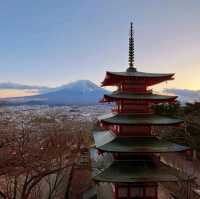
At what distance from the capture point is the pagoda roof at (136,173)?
10.4 metres

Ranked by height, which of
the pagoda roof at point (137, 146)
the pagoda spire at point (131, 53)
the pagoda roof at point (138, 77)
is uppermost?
the pagoda spire at point (131, 53)

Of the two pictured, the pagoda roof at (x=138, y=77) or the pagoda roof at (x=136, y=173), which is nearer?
the pagoda roof at (x=136, y=173)

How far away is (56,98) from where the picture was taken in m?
139

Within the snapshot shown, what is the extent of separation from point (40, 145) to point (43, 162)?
699 centimetres

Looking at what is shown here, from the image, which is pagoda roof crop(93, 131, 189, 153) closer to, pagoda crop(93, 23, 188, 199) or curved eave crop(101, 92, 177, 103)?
pagoda crop(93, 23, 188, 199)

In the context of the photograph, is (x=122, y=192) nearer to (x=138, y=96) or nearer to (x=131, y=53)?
(x=138, y=96)

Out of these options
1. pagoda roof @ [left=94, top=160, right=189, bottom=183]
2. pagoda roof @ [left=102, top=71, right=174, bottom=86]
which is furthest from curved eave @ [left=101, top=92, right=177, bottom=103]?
pagoda roof @ [left=94, top=160, right=189, bottom=183]

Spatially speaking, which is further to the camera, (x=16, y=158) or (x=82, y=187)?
(x=16, y=158)

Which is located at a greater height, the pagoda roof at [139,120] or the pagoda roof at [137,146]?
the pagoda roof at [139,120]

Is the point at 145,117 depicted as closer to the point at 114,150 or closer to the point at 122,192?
the point at 114,150

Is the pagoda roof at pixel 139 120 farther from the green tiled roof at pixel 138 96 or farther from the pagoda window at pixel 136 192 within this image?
the pagoda window at pixel 136 192

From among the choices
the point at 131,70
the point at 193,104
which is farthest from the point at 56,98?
the point at 131,70

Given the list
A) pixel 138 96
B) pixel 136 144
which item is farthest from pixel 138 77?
pixel 136 144

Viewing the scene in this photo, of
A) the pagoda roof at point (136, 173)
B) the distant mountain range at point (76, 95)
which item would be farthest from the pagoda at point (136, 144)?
the distant mountain range at point (76, 95)
